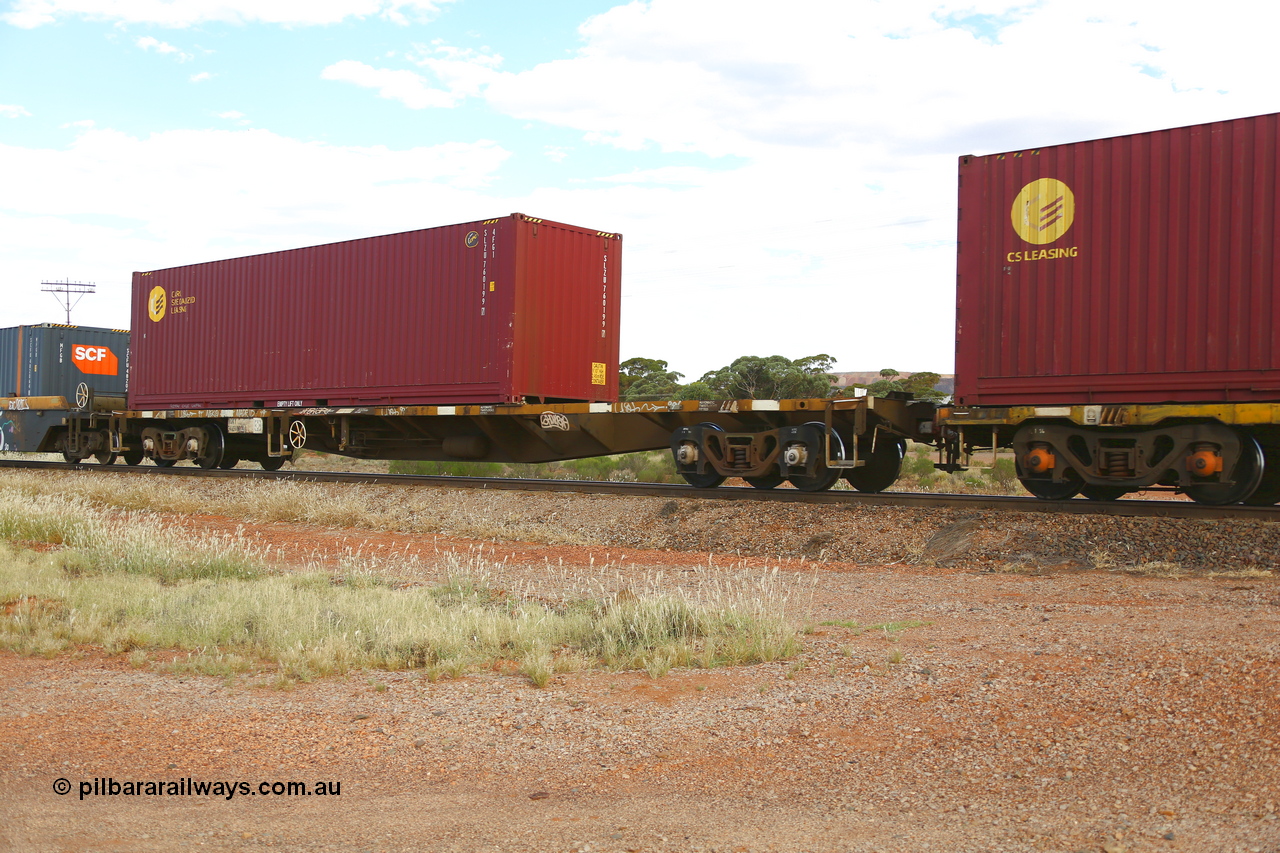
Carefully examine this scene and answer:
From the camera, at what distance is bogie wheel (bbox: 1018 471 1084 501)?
10.5m

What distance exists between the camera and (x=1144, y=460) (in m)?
9.61

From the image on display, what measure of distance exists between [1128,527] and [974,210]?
362cm

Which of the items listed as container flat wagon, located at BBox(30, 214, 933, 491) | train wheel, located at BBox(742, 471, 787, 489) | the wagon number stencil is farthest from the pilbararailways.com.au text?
the wagon number stencil

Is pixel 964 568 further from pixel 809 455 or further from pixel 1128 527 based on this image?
pixel 809 455

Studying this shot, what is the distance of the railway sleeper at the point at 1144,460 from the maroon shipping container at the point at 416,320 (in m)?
6.66

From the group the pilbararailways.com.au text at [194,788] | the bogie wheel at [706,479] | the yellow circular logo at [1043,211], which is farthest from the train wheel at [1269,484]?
the pilbararailways.com.au text at [194,788]

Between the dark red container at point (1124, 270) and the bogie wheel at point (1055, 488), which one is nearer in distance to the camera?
the dark red container at point (1124, 270)

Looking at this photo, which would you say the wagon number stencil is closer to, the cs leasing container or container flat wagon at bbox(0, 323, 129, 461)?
container flat wagon at bbox(0, 323, 129, 461)

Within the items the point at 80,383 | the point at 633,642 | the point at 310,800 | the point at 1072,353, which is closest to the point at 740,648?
the point at 633,642

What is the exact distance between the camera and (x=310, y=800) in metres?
3.83

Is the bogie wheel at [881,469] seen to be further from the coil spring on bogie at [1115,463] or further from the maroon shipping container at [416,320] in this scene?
the maroon shipping container at [416,320]

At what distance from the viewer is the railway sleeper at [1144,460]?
366 inches

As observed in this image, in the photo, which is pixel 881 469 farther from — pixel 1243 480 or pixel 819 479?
pixel 1243 480

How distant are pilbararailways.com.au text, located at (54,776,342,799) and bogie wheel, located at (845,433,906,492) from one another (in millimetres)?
9967
